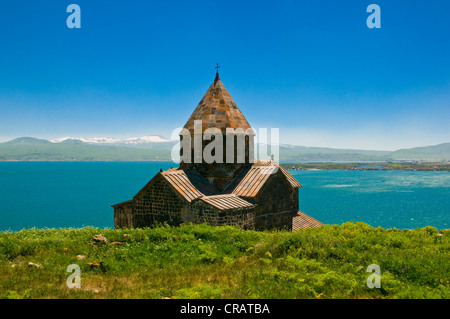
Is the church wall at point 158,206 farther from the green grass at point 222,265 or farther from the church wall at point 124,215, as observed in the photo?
the green grass at point 222,265

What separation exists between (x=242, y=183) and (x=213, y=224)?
3206mm

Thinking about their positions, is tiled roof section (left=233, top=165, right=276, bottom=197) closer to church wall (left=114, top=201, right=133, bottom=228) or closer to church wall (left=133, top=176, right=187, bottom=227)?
church wall (left=133, top=176, right=187, bottom=227)

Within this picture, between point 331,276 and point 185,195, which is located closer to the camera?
point 331,276

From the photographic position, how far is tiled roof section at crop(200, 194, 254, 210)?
13.7 m

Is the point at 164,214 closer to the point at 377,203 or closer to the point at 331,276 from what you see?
the point at 331,276

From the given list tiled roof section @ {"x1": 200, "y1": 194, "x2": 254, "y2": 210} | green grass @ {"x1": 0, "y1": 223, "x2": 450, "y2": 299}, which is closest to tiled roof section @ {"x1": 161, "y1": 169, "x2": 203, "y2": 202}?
tiled roof section @ {"x1": 200, "y1": 194, "x2": 254, "y2": 210}

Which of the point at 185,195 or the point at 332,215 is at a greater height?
the point at 185,195

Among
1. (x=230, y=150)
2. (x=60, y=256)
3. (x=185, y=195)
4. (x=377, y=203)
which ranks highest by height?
(x=230, y=150)

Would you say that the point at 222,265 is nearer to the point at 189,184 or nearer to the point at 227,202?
the point at 227,202

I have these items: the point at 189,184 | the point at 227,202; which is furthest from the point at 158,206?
the point at 227,202

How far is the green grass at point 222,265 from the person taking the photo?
7012mm

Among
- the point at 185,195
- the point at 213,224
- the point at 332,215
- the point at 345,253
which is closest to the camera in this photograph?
the point at 345,253

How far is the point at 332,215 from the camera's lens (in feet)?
165
